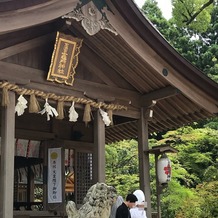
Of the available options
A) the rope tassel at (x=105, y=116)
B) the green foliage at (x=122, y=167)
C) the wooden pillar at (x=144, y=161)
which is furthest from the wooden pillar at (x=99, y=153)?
the green foliage at (x=122, y=167)

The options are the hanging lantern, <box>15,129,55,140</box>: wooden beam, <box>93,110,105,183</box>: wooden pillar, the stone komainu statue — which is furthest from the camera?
<box>15,129,55,140</box>: wooden beam

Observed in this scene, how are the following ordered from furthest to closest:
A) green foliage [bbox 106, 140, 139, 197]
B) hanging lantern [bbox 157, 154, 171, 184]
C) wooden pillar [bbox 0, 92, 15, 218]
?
green foliage [bbox 106, 140, 139, 197] → hanging lantern [bbox 157, 154, 171, 184] → wooden pillar [bbox 0, 92, 15, 218]

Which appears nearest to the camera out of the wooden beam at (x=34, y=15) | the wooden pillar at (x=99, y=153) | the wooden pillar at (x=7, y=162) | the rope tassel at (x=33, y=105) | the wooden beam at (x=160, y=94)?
the wooden beam at (x=34, y=15)

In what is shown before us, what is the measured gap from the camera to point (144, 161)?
8.57 meters

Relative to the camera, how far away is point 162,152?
Result: 8.61 metres

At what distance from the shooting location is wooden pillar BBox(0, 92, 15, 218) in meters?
6.25

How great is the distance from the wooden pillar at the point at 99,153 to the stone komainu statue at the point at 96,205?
2.15 meters

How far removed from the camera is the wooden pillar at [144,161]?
8461 millimetres

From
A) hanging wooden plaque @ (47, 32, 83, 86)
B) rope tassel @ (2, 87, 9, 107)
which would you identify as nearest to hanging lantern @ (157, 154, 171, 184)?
hanging wooden plaque @ (47, 32, 83, 86)

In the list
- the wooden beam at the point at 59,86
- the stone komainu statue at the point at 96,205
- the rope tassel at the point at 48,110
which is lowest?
the stone komainu statue at the point at 96,205

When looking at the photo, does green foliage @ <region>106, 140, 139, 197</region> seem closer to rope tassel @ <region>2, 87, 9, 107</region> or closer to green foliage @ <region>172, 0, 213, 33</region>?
green foliage @ <region>172, 0, 213, 33</region>

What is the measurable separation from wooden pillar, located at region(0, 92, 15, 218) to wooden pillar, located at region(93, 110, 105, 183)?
71.6 inches

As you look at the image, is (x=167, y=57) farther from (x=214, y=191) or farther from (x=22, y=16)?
(x=214, y=191)

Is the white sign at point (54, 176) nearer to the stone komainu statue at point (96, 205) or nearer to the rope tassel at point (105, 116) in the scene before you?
the rope tassel at point (105, 116)
